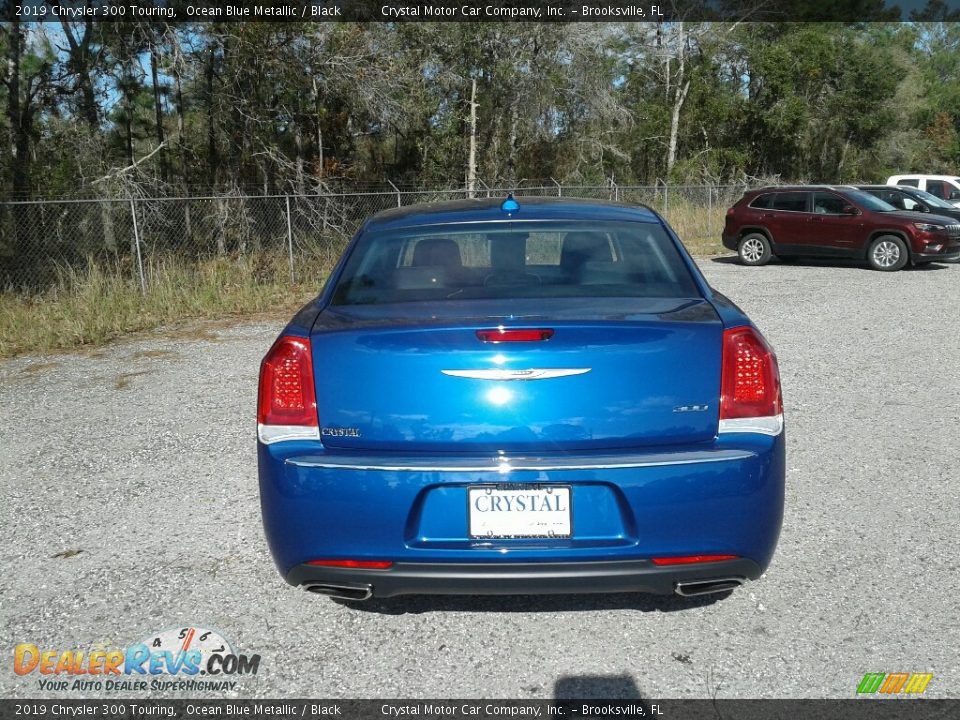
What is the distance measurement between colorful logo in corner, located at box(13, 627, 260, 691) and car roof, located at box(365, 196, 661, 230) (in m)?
1.92

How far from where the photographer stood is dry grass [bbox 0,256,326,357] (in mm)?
10320

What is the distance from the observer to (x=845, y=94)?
38.9 metres

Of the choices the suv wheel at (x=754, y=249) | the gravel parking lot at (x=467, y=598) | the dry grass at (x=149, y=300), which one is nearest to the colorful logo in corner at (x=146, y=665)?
the gravel parking lot at (x=467, y=598)

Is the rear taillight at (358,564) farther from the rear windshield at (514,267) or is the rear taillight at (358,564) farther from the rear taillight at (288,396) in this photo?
the rear windshield at (514,267)

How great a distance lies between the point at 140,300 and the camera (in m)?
12.0

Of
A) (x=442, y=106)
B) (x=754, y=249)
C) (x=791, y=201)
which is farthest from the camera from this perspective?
(x=442, y=106)

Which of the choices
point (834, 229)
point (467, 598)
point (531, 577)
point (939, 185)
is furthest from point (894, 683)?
point (939, 185)

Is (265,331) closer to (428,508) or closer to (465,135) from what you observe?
(428,508)

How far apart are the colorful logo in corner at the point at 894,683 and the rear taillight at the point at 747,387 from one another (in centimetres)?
90

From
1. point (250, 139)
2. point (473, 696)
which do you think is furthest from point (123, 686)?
point (250, 139)

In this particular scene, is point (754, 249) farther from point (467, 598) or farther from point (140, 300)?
point (467, 598)

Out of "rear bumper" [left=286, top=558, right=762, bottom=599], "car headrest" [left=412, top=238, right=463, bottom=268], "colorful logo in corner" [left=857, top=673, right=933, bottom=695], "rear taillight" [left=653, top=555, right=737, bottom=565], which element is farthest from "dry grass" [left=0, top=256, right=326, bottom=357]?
"colorful logo in corner" [left=857, top=673, right=933, bottom=695]

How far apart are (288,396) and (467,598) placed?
121 centimetres

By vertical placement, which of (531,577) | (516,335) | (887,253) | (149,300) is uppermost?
(516,335)
